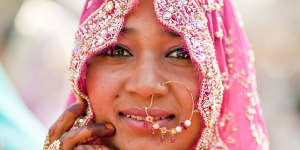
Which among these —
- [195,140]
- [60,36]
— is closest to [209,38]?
[195,140]

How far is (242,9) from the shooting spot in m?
6.67

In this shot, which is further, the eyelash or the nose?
the eyelash

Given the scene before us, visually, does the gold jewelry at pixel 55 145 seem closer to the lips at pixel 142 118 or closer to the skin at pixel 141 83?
the skin at pixel 141 83

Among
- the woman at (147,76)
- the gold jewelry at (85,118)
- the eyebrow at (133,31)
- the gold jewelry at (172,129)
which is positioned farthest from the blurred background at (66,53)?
the gold jewelry at (172,129)

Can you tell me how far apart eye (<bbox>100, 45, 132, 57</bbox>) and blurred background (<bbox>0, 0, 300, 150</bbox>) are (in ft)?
5.31

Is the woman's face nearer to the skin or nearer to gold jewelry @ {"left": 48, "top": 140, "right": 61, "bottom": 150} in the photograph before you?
the skin

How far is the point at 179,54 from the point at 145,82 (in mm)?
252

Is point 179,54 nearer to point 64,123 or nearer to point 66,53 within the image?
point 64,123

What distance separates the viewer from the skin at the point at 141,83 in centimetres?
170

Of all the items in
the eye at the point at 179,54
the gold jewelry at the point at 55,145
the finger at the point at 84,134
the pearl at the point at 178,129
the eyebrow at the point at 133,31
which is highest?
the eyebrow at the point at 133,31

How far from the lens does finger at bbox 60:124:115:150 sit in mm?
1779

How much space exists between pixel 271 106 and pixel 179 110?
4.97m

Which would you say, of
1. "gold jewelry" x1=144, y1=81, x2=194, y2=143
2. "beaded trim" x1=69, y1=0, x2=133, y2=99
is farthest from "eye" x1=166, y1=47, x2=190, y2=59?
"beaded trim" x1=69, y1=0, x2=133, y2=99

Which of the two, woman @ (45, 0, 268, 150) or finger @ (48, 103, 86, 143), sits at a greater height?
woman @ (45, 0, 268, 150)
